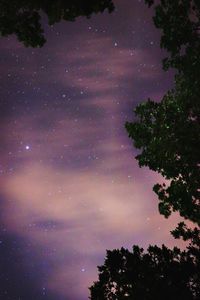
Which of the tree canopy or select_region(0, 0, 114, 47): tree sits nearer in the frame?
select_region(0, 0, 114, 47): tree

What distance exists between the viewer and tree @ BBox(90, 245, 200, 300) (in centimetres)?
1478

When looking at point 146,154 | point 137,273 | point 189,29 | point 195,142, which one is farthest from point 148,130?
point 137,273

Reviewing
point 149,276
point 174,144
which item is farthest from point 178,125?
point 149,276

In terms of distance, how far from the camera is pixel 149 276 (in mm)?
15078

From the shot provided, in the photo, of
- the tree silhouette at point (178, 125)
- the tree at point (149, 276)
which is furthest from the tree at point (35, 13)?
the tree at point (149, 276)

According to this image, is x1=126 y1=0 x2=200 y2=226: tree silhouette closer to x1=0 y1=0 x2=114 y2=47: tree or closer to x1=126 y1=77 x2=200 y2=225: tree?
x1=126 y1=77 x2=200 y2=225: tree

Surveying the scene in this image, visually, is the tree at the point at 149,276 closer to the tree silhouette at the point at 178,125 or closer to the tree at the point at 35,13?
the tree silhouette at the point at 178,125

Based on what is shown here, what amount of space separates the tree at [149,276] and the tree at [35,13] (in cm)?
942

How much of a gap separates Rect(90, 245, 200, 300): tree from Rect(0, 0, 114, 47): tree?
942cm

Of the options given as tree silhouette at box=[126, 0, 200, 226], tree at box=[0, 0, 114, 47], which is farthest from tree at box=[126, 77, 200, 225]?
tree at box=[0, 0, 114, 47]

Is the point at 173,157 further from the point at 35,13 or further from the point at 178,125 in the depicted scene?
the point at 35,13

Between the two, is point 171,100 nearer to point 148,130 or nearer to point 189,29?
point 148,130

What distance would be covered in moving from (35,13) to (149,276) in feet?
32.9

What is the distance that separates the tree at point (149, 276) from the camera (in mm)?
14781
